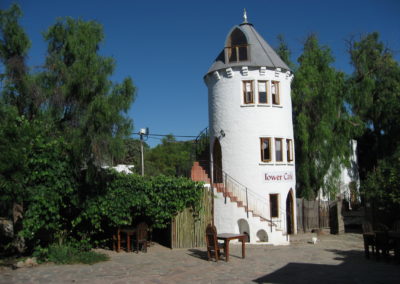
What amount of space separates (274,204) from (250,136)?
3.49m

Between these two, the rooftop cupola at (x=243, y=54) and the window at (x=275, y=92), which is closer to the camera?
the rooftop cupola at (x=243, y=54)

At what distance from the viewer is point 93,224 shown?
48.5 feet

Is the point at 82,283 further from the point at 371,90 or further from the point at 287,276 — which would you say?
the point at 371,90

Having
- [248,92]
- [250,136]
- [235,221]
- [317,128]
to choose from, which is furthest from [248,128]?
[317,128]

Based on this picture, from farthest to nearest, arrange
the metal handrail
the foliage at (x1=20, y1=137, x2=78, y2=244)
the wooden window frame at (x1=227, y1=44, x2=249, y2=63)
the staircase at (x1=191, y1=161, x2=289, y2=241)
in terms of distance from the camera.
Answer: the wooden window frame at (x1=227, y1=44, x2=249, y2=63) → the metal handrail → the staircase at (x1=191, y1=161, x2=289, y2=241) → the foliage at (x1=20, y1=137, x2=78, y2=244)

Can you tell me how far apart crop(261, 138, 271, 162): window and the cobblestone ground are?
4.77m

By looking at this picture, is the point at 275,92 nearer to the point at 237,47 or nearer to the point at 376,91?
the point at 237,47

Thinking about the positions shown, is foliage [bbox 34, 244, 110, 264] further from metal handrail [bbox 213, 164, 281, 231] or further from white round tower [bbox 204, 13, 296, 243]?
metal handrail [bbox 213, 164, 281, 231]

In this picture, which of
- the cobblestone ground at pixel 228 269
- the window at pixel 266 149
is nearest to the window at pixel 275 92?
the window at pixel 266 149

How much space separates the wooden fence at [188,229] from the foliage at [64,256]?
3558 mm

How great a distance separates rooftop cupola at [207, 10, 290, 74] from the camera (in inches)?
761

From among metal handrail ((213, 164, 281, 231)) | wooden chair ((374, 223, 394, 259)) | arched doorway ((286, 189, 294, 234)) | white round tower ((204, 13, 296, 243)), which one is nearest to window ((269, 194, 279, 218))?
white round tower ((204, 13, 296, 243))

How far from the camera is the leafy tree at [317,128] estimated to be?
23.0 m

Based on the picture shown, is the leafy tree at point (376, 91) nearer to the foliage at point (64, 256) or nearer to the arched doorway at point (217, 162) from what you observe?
the arched doorway at point (217, 162)
